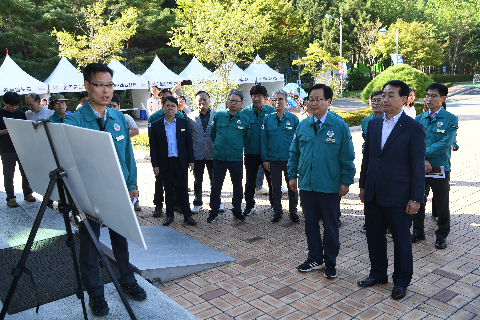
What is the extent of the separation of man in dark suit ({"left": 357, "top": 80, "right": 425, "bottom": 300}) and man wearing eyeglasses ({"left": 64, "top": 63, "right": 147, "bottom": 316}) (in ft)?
7.31

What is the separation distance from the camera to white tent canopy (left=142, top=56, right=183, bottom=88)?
24359 mm

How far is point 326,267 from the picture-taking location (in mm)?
4469

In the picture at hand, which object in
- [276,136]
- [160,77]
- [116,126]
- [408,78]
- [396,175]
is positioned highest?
[160,77]

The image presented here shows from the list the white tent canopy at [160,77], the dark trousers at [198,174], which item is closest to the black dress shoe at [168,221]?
the dark trousers at [198,174]

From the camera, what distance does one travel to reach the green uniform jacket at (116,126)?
10.8 ft

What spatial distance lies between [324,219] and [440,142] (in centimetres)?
183

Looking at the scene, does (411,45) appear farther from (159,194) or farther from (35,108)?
(35,108)

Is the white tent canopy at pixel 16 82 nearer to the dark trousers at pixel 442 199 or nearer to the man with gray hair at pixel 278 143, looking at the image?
the man with gray hair at pixel 278 143

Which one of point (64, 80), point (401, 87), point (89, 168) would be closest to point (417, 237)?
point (401, 87)

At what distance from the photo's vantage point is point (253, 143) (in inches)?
262

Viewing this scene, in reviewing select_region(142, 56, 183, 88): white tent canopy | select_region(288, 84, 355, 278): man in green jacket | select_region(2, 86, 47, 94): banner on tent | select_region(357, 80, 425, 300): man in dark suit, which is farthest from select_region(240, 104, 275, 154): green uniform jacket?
select_region(142, 56, 183, 88): white tent canopy

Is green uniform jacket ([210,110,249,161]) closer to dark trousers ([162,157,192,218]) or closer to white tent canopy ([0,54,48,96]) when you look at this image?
dark trousers ([162,157,192,218])

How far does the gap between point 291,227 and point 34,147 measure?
3.95 meters

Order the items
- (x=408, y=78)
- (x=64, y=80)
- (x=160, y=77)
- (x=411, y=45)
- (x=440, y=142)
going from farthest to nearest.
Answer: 1. (x=411, y=45)
2. (x=160, y=77)
3. (x=64, y=80)
4. (x=408, y=78)
5. (x=440, y=142)
